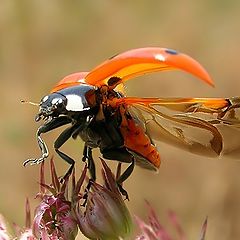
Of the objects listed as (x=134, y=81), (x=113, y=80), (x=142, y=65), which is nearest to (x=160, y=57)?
(x=142, y=65)

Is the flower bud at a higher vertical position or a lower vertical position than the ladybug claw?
lower

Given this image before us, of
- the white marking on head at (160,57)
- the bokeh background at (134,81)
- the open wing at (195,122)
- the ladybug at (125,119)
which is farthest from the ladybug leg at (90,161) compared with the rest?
the bokeh background at (134,81)

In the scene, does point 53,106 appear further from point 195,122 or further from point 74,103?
point 195,122

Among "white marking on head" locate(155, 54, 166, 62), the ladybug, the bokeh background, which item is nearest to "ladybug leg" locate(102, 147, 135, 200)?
the ladybug

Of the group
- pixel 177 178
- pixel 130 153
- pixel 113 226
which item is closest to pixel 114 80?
pixel 130 153

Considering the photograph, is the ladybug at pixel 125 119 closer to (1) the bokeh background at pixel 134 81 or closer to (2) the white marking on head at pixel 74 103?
(2) the white marking on head at pixel 74 103

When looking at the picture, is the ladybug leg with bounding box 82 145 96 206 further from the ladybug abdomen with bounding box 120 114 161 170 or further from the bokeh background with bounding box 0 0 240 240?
the bokeh background with bounding box 0 0 240 240

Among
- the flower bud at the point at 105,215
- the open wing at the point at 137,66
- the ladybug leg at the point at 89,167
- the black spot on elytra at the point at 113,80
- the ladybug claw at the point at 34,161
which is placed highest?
the open wing at the point at 137,66
